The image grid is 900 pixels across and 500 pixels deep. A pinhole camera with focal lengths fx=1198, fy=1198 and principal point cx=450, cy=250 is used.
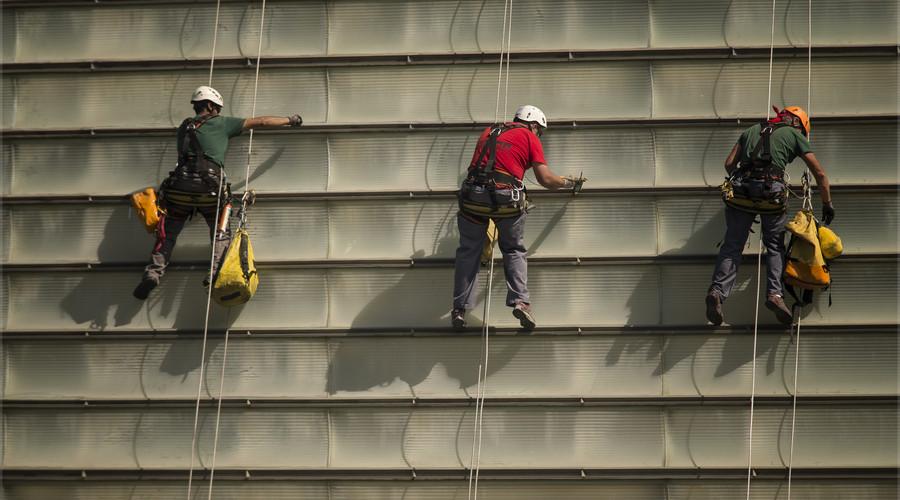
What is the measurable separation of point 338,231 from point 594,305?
7.59 feet

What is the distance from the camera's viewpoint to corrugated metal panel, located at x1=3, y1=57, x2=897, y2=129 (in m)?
10.4

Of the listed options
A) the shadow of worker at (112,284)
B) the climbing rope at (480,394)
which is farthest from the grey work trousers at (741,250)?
the shadow of worker at (112,284)

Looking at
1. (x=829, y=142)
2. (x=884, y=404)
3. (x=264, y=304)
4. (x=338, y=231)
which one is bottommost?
(x=884, y=404)

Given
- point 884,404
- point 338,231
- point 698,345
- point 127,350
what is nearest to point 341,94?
point 338,231

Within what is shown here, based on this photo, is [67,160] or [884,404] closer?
[884,404]

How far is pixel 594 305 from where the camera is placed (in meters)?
10.2

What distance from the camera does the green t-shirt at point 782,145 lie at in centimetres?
959

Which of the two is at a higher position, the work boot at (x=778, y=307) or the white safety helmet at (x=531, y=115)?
the white safety helmet at (x=531, y=115)

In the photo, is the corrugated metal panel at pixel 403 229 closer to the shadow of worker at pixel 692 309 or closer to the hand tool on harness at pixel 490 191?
the shadow of worker at pixel 692 309

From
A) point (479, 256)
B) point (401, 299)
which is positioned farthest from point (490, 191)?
point (401, 299)

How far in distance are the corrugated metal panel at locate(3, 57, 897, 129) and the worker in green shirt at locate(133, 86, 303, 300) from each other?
54cm

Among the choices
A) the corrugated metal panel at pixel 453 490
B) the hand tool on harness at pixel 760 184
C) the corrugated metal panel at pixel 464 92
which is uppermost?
the corrugated metal panel at pixel 464 92

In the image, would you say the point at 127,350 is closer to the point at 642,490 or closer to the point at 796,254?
the point at 642,490

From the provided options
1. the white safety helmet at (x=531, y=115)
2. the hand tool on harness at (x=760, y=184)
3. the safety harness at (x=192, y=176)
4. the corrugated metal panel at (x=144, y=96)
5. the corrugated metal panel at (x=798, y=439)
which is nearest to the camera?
the hand tool on harness at (x=760, y=184)
